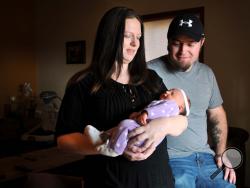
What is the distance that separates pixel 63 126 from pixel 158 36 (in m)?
3.12

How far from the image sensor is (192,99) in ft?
6.16

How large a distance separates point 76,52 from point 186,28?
12.2ft

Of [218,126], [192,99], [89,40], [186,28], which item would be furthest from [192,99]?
[89,40]

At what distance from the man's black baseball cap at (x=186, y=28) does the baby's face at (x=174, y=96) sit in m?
0.45

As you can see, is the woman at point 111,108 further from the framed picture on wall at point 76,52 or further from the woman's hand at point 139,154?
the framed picture on wall at point 76,52

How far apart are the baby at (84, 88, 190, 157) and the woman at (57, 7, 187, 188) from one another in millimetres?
41

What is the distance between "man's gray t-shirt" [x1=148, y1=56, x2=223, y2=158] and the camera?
182 centimetres

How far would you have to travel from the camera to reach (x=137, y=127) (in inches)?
49.3

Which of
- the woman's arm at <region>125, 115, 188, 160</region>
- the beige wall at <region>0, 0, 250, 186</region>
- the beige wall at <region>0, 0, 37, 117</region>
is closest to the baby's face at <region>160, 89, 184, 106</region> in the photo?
the woman's arm at <region>125, 115, 188, 160</region>

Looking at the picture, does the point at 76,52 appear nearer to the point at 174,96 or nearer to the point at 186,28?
the point at 186,28

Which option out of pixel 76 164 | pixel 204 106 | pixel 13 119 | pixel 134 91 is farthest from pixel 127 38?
pixel 13 119

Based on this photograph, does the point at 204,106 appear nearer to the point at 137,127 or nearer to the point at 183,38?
the point at 183,38

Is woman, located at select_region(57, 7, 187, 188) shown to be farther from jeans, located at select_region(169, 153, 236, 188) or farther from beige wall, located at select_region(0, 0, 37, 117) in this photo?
beige wall, located at select_region(0, 0, 37, 117)

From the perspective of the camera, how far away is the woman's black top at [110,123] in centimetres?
131
